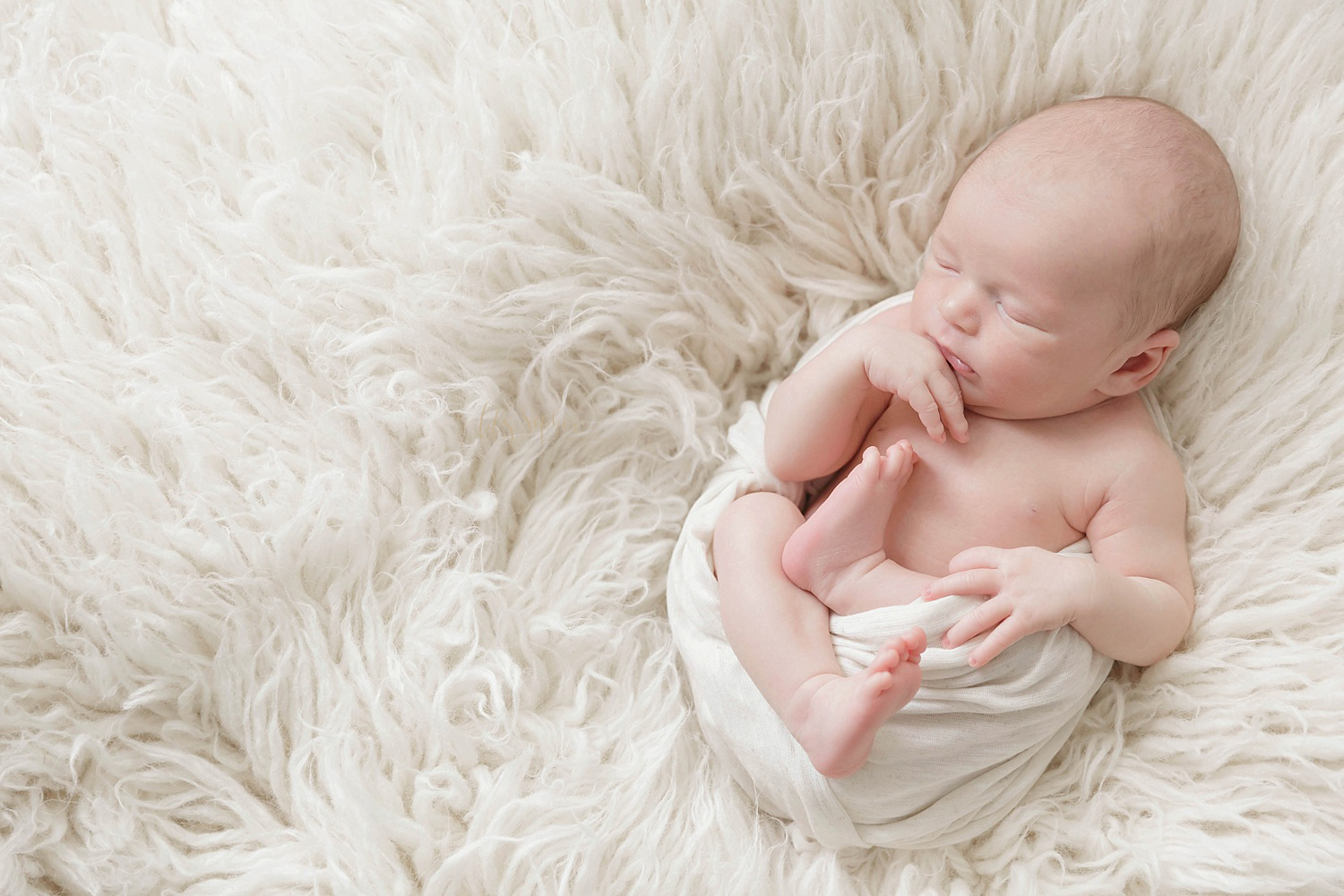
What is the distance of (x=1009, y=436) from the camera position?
2.96 feet

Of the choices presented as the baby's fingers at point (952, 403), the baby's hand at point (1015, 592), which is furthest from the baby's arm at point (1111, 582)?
the baby's fingers at point (952, 403)

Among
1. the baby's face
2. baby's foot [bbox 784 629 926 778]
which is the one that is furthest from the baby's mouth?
baby's foot [bbox 784 629 926 778]

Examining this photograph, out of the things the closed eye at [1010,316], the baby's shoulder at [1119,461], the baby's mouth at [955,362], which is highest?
the closed eye at [1010,316]

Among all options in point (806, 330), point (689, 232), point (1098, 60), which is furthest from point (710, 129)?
point (1098, 60)

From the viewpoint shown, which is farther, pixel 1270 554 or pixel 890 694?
pixel 1270 554

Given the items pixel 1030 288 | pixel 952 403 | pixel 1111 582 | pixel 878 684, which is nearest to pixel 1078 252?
pixel 1030 288

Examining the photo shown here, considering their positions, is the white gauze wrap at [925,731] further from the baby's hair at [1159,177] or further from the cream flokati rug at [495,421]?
the baby's hair at [1159,177]

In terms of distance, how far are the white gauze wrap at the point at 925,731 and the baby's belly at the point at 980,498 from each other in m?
0.05

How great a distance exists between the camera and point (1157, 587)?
0.84 m

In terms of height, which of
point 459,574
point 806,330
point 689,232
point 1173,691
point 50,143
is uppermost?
point 50,143

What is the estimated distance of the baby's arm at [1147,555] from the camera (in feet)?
2.72

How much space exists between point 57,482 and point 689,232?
59cm

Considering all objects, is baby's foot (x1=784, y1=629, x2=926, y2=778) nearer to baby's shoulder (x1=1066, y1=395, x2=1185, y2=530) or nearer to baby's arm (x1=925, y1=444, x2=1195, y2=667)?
baby's arm (x1=925, y1=444, x2=1195, y2=667)

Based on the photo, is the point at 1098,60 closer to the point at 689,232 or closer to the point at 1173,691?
the point at 689,232
